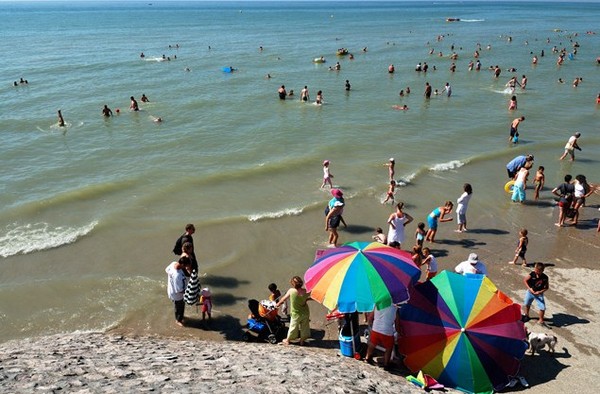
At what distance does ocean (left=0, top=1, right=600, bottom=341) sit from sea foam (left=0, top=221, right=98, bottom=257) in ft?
0.21

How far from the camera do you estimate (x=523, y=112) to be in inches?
1145

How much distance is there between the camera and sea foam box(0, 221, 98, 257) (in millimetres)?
13867

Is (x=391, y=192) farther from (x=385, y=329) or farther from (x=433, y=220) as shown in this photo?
(x=385, y=329)

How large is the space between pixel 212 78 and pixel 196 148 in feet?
60.6

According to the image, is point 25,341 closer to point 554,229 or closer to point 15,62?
point 554,229

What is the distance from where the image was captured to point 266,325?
31.5 feet

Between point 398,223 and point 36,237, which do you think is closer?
point 398,223

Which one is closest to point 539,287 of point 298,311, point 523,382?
point 523,382

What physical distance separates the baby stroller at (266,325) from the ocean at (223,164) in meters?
1.33

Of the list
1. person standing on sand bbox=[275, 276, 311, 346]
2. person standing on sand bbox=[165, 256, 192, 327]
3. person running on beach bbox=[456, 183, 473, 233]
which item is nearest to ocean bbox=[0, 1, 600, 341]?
person standing on sand bbox=[165, 256, 192, 327]

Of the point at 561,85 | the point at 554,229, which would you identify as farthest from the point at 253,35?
the point at 554,229

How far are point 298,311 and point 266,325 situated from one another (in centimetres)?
94

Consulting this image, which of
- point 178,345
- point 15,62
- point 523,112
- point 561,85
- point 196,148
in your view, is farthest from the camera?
point 15,62

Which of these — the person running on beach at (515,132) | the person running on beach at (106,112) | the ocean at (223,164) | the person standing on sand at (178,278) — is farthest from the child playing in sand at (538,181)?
the person running on beach at (106,112)
